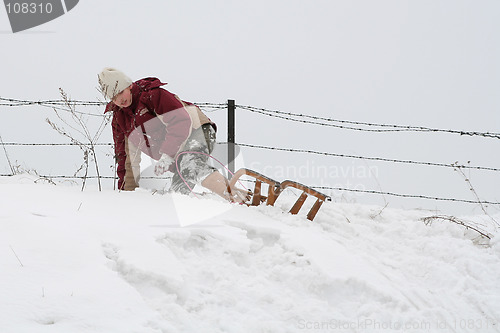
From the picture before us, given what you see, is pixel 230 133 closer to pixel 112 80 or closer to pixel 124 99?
pixel 124 99

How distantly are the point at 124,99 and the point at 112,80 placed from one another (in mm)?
198

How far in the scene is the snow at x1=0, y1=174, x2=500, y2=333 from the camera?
1.62 m

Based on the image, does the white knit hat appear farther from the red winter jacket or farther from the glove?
the glove

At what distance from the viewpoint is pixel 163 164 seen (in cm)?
365

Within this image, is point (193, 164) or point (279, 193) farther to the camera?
point (193, 164)

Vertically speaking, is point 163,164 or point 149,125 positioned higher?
point 149,125

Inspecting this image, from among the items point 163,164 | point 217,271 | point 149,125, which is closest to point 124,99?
point 149,125

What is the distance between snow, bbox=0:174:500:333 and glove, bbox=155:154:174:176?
21.4 inches

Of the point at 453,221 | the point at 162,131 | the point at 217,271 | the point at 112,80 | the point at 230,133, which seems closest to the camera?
the point at 217,271

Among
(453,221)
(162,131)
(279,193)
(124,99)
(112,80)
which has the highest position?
(112,80)

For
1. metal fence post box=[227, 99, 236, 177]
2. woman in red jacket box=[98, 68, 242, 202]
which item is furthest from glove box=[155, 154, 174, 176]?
metal fence post box=[227, 99, 236, 177]

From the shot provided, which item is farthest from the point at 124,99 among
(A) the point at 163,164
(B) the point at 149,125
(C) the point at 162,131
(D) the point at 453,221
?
(D) the point at 453,221

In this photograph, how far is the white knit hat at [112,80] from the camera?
3615 mm

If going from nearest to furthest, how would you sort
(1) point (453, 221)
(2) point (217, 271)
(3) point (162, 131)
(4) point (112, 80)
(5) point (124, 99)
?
(2) point (217, 271) → (1) point (453, 221) → (4) point (112, 80) → (5) point (124, 99) → (3) point (162, 131)
